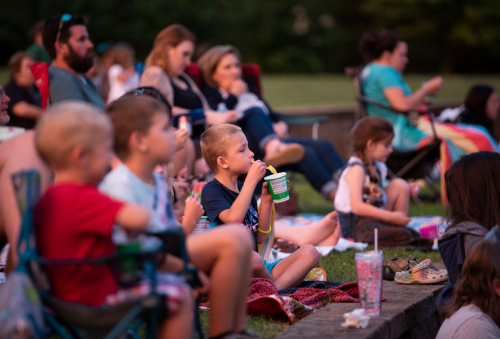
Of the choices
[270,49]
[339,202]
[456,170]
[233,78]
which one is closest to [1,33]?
[270,49]

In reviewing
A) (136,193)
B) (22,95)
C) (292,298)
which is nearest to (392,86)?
(22,95)

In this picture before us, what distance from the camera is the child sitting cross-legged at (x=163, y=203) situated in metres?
1.73

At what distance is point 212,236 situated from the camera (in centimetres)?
180

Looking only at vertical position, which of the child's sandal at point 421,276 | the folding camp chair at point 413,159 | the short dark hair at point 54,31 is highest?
the short dark hair at point 54,31

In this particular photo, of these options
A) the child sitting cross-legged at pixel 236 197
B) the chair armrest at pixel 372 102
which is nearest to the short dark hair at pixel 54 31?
the child sitting cross-legged at pixel 236 197

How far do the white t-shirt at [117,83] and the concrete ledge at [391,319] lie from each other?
4910 millimetres

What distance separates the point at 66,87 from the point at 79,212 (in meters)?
2.20

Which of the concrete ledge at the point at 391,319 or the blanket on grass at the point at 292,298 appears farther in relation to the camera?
the blanket on grass at the point at 292,298

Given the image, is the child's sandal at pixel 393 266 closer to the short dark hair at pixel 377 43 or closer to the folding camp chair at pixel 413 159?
the folding camp chair at pixel 413 159

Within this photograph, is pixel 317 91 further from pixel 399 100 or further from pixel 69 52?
pixel 69 52

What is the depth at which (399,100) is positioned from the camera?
5801 millimetres

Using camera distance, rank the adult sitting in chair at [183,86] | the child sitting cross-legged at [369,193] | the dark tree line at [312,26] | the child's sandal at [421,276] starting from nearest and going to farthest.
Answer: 1. the child's sandal at [421,276]
2. the child sitting cross-legged at [369,193]
3. the adult sitting in chair at [183,86]
4. the dark tree line at [312,26]

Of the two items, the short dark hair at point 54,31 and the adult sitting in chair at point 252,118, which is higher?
the short dark hair at point 54,31

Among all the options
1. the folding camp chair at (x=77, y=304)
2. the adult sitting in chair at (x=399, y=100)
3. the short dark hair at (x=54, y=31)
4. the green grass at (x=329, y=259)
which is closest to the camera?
the folding camp chair at (x=77, y=304)
